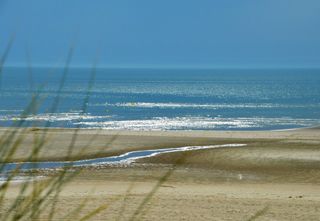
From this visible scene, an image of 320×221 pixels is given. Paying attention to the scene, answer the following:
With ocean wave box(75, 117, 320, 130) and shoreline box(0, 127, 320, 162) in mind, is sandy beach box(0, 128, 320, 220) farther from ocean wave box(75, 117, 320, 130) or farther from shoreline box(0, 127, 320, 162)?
ocean wave box(75, 117, 320, 130)

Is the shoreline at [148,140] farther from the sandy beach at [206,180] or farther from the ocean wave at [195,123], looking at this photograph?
the ocean wave at [195,123]

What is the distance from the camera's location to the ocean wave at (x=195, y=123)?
145 ft

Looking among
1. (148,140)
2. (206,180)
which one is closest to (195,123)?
(148,140)

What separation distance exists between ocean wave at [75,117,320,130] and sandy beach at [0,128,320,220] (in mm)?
9372

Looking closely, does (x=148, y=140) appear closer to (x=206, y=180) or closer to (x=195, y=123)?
(x=206, y=180)

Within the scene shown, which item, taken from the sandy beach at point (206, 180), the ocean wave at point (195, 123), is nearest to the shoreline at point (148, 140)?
the sandy beach at point (206, 180)

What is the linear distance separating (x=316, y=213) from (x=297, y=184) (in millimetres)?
5888

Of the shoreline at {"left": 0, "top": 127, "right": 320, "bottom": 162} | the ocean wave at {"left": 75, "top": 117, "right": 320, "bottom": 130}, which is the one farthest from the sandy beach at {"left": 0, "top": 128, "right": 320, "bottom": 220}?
the ocean wave at {"left": 75, "top": 117, "right": 320, "bottom": 130}

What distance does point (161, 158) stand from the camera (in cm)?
2520

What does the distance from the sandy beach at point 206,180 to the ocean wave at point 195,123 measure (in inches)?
369

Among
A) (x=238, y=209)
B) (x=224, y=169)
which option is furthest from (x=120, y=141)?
(x=238, y=209)

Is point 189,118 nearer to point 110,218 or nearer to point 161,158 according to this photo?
point 161,158

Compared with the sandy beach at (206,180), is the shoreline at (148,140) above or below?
below

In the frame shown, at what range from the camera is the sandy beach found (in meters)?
13.6
